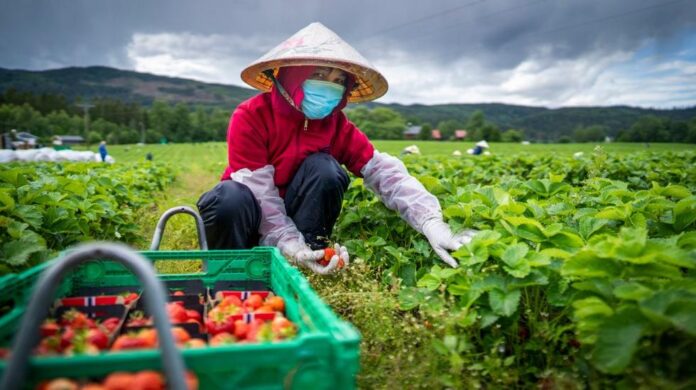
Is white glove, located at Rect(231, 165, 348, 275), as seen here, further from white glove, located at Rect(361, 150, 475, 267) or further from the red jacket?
white glove, located at Rect(361, 150, 475, 267)

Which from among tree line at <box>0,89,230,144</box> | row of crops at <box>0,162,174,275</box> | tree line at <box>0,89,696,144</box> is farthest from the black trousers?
tree line at <box>0,89,230,144</box>

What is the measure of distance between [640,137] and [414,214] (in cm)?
5036

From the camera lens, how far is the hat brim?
2725 mm

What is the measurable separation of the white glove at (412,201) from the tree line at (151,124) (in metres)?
66.0

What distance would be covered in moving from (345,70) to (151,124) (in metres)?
114

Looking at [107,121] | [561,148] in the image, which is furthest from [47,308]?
[107,121]

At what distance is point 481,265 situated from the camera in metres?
2.08

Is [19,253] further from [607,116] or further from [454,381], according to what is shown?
[607,116]

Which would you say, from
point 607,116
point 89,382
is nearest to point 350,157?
point 89,382

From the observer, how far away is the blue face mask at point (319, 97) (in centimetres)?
283

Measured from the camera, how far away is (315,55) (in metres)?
2.64

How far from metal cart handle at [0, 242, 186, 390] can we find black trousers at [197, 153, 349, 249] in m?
1.65

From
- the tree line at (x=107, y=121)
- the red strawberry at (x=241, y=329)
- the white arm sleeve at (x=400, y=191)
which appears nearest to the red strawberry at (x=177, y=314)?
the red strawberry at (x=241, y=329)

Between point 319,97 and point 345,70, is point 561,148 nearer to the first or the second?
point 345,70
